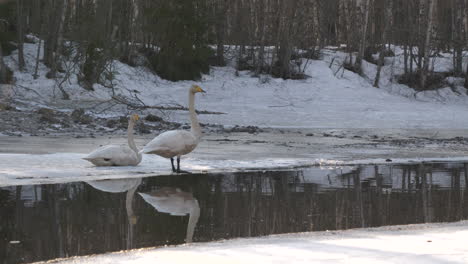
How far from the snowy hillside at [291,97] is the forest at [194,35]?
69 cm

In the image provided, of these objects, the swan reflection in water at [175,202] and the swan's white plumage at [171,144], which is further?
the swan's white plumage at [171,144]

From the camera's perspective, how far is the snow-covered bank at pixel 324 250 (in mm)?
5633

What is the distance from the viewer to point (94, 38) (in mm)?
28234

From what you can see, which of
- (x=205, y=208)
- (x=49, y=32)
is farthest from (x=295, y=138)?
(x=49, y=32)

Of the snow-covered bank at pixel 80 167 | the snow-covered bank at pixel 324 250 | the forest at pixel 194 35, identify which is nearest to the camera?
the snow-covered bank at pixel 324 250

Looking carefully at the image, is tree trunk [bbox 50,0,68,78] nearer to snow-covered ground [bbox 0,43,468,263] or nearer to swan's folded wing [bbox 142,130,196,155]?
snow-covered ground [bbox 0,43,468,263]

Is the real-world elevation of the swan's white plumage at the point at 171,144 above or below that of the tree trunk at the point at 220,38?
below

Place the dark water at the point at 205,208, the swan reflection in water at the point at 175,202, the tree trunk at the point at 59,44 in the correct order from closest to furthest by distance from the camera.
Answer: the dark water at the point at 205,208
the swan reflection in water at the point at 175,202
the tree trunk at the point at 59,44

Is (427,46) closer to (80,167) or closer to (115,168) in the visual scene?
(115,168)

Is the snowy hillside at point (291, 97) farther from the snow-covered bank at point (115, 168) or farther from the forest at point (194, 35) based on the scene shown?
the snow-covered bank at point (115, 168)

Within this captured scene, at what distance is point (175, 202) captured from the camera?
29.5ft

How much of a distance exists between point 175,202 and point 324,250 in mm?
3281

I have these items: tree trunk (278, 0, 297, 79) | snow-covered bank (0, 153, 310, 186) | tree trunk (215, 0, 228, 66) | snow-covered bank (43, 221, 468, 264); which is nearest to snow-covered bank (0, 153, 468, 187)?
snow-covered bank (0, 153, 310, 186)

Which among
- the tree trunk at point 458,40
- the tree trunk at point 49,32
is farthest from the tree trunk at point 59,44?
the tree trunk at point 458,40
